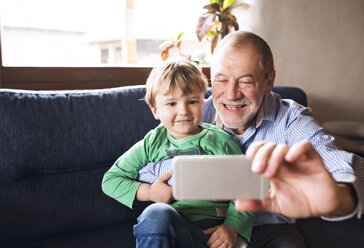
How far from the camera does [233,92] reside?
1.36m

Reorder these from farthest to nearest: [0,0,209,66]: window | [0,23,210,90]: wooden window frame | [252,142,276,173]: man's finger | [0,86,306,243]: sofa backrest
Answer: [0,0,209,66]: window, [0,23,210,90]: wooden window frame, [0,86,306,243]: sofa backrest, [252,142,276,173]: man's finger

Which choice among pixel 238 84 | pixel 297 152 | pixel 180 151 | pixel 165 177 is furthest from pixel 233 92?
pixel 297 152

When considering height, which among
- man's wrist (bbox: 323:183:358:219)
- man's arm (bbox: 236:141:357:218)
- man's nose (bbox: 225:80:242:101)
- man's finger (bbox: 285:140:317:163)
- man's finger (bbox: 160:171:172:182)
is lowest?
man's finger (bbox: 160:171:172:182)

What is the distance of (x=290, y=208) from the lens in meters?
0.80

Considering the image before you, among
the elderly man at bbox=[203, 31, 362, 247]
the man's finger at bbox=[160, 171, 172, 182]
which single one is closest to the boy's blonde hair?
the elderly man at bbox=[203, 31, 362, 247]

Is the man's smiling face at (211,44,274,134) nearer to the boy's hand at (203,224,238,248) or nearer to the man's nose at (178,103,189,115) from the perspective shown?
the man's nose at (178,103,189,115)

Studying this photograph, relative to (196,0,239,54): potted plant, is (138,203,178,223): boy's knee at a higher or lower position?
lower

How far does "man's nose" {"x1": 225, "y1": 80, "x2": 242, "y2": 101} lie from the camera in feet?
4.44

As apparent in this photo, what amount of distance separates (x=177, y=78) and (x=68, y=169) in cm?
64

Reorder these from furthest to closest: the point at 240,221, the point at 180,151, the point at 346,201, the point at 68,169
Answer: the point at 68,169
the point at 180,151
the point at 240,221
the point at 346,201

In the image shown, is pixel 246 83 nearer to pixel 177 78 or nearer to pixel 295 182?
pixel 177 78

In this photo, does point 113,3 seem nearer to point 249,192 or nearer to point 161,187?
point 161,187

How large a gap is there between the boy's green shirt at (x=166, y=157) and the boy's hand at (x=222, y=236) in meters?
0.03

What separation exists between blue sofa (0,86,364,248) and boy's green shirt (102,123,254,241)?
0.22 metres
